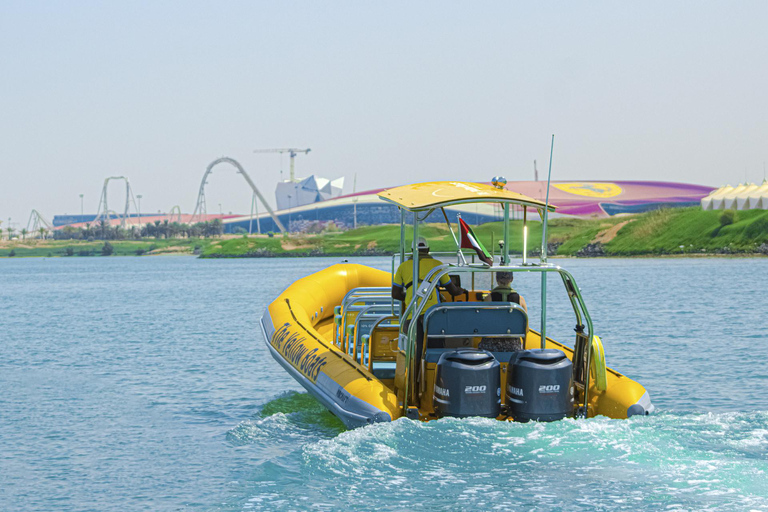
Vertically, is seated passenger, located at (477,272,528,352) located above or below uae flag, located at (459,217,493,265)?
below

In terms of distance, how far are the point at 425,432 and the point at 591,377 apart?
191cm

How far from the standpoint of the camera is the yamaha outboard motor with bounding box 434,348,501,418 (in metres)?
8.04

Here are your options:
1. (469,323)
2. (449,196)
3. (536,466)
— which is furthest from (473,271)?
(536,466)

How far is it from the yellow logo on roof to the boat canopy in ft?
Result: 607

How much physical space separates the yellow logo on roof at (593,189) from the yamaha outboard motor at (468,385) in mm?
186342

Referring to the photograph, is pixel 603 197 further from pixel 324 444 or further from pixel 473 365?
pixel 473 365

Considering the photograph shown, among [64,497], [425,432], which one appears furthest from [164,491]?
[425,432]

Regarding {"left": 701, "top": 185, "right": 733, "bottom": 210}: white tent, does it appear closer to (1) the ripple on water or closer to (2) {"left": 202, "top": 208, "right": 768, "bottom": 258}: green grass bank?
(2) {"left": 202, "top": 208, "right": 768, "bottom": 258}: green grass bank

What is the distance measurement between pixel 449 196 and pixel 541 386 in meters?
2.07

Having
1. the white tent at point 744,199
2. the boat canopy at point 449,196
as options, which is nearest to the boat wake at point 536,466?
the boat canopy at point 449,196

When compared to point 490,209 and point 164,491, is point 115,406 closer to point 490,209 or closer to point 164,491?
point 164,491

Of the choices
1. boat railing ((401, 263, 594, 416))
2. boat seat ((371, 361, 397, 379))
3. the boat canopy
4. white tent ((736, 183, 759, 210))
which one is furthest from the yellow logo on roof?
boat railing ((401, 263, 594, 416))

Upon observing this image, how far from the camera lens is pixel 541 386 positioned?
8078mm

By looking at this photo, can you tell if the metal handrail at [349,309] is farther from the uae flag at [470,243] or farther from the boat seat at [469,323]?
the uae flag at [470,243]
